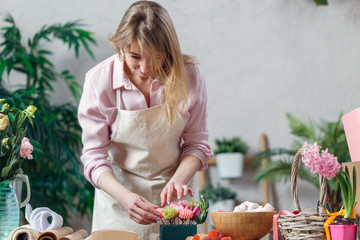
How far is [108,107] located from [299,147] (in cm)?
279

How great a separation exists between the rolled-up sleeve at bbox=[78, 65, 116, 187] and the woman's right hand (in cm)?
23

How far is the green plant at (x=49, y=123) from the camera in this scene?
375 centimetres

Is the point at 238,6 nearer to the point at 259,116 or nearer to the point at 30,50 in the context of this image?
the point at 259,116

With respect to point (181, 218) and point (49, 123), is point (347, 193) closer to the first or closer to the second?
point (181, 218)

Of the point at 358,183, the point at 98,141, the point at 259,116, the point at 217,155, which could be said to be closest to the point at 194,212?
the point at 358,183

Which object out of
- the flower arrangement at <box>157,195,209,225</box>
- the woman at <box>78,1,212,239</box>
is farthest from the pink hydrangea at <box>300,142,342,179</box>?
the woman at <box>78,1,212,239</box>

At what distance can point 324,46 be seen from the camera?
15.0 ft

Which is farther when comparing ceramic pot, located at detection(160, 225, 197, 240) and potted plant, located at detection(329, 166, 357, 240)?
ceramic pot, located at detection(160, 225, 197, 240)

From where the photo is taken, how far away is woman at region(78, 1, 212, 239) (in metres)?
1.65

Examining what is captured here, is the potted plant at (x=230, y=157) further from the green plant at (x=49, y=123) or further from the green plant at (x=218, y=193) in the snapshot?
the green plant at (x=49, y=123)

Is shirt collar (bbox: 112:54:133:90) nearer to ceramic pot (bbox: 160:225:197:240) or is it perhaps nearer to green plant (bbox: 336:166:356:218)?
ceramic pot (bbox: 160:225:197:240)

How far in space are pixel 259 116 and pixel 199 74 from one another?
2744 mm

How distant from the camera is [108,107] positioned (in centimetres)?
178

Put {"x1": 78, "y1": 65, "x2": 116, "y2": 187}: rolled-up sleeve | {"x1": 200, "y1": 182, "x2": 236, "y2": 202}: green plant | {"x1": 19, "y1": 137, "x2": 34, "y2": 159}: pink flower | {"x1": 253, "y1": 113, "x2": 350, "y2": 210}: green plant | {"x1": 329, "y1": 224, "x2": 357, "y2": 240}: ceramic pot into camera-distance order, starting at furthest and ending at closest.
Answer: {"x1": 200, "y1": 182, "x2": 236, "y2": 202}: green plant
{"x1": 253, "y1": 113, "x2": 350, "y2": 210}: green plant
{"x1": 78, "y1": 65, "x2": 116, "y2": 187}: rolled-up sleeve
{"x1": 19, "y1": 137, "x2": 34, "y2": 159}: pink flower
{"x1": 329, "y1": 224, "x2": 357, "y2": 240}: ceramic pot
